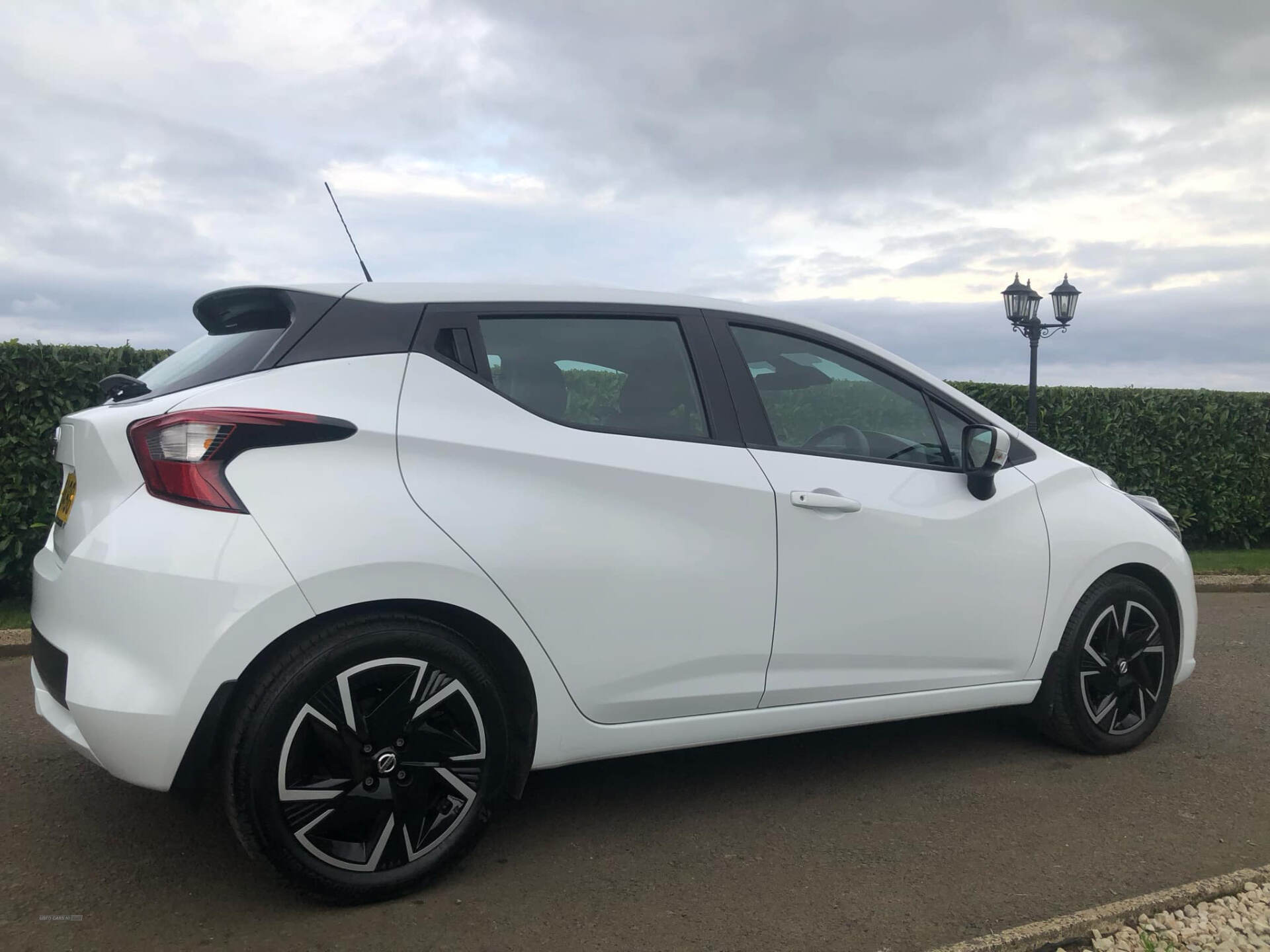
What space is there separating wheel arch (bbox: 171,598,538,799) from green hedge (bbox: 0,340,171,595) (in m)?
4.98

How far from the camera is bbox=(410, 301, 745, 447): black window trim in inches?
118

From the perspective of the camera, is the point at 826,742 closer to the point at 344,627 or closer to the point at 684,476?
the point at 684,476

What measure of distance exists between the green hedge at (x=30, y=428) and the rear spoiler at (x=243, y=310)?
4277 mm

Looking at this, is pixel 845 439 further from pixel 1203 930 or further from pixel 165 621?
pixel 165 621

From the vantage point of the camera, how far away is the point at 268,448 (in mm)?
2639

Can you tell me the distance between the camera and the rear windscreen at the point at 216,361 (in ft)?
9.18

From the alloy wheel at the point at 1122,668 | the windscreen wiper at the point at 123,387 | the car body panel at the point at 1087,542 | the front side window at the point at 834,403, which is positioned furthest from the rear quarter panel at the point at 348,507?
the alloy wheel at the point at 1122,668

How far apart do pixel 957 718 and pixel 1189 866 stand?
1.57 meters

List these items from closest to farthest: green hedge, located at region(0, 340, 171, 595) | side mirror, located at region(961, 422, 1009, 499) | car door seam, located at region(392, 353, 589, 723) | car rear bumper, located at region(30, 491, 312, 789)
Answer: car rear bumper, located at region(30, 491, 312, 789), car door seam, located at region(392, 353, 589, 723), side mirror, located at region(961, 422, 1009, 499), green hedge, located at region(0, 340, 171, 595)

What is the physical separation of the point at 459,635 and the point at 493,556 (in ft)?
0.78

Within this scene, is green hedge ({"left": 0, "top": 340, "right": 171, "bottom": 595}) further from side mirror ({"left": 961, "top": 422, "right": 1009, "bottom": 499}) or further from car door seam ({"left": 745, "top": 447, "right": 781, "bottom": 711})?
side mirror ({"left": 961, "top": 422, "right": 1009, "bottom": 499})

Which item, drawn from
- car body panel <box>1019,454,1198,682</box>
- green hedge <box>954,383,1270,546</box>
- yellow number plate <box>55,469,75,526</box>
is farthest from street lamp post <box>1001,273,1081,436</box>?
yellow number plate <box>55,469,75,526</box>

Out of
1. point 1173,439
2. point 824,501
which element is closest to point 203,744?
point 824,501

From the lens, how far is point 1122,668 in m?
4.07
